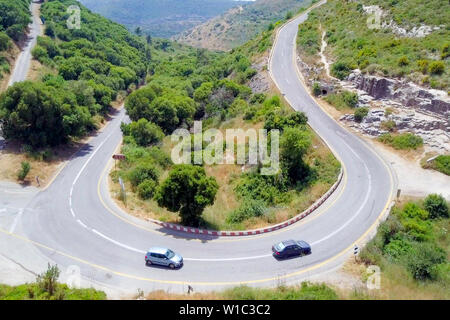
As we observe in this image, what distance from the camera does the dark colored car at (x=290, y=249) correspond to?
24.7 meters

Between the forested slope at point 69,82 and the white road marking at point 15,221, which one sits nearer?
the white road marking at point 15,221

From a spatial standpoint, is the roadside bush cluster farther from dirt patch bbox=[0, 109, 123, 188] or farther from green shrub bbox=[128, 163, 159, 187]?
dirt patch bbox=[0, 109, 123, 188]

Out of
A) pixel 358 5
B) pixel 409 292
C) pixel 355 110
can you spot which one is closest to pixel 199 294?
pixel 409 292

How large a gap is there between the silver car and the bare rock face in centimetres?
3505

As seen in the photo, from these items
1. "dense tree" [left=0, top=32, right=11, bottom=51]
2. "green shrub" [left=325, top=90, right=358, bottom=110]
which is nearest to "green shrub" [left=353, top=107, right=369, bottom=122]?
"green shrub" [left=325, top=90, right=358, bottom=110]

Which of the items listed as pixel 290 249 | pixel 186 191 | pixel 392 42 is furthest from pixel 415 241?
pixel 392 42

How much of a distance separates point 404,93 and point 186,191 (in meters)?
32.9

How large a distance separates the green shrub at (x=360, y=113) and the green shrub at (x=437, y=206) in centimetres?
1751

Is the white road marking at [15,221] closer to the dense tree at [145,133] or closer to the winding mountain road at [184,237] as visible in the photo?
the winding mountain road at [184,237]

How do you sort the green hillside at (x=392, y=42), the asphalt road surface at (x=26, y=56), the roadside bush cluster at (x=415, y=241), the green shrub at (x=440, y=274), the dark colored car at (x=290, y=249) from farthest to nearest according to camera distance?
the asphalt road surface at (x=26, y=56) < the green hillside at (x=392, y=42) < the dark colored car at (x=290, y=249) < the roadside bush cluster at (x=415, y=241) < the green shrub at (x=440, y=274)

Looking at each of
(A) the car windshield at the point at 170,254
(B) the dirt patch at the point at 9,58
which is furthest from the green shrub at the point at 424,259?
(B) the dirt patch at the point at 9,58

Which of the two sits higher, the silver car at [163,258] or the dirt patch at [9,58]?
the dirt patch at [9,58]
